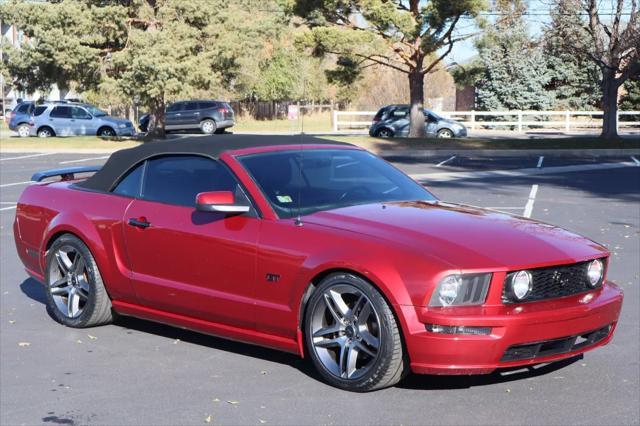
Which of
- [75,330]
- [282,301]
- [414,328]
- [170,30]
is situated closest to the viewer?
[414,328]

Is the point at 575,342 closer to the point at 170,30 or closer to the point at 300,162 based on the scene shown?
the point at 300,162

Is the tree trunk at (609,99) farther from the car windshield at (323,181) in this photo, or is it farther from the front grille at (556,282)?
the front grille at (556,282)

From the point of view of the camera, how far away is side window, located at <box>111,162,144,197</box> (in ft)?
22.7

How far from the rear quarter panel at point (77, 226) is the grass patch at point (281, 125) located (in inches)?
1637

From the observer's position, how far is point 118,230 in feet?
22.4

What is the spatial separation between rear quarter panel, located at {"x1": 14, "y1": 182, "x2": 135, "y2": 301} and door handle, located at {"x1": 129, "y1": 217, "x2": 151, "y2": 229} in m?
0.15

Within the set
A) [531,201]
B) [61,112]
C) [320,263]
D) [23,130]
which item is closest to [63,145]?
[61,112]

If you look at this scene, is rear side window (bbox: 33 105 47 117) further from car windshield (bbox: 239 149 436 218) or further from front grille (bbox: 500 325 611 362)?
front grille (bbox: 500 325 611 362)

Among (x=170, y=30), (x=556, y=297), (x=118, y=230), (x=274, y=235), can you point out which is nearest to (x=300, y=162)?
(x=274, y=235)

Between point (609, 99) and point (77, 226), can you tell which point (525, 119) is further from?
point (77, 226)

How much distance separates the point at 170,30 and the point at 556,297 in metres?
31.2

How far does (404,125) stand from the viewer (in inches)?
1545

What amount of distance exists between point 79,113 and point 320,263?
3783 centimetres

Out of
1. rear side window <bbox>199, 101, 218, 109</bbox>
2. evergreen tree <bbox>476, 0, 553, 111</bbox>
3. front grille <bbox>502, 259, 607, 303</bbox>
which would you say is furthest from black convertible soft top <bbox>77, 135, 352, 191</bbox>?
evergreen tree <bbox>476, 0, 553, 111</bbox>
